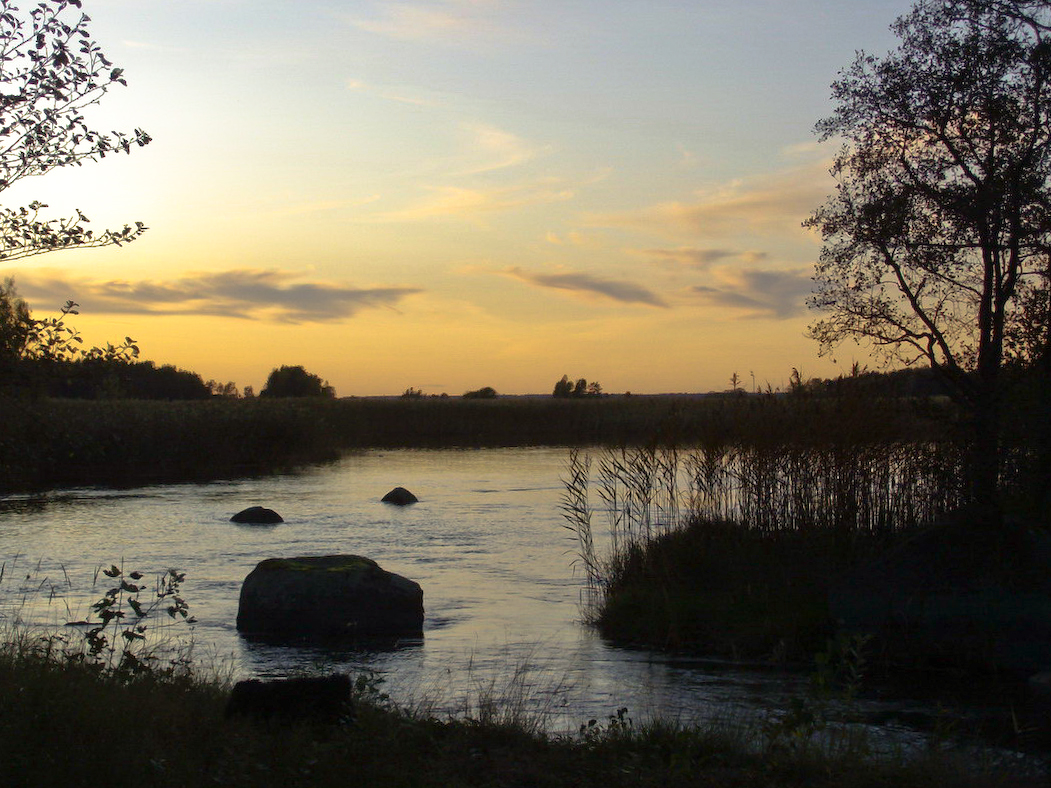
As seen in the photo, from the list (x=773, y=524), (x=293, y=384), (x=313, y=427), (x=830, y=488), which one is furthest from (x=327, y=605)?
(x=293, y=384)

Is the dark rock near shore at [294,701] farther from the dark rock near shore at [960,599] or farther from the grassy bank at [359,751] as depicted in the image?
the dark rock near shore at [960,599]

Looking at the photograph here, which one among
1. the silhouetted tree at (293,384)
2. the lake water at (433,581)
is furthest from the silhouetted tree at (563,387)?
the lake water at (433,581)

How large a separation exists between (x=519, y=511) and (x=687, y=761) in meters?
17.1

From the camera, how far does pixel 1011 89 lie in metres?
13.6

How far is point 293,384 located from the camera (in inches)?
2977

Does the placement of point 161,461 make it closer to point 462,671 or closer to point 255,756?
point 462,671

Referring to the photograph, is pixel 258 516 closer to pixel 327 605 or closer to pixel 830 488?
pixel 327 605

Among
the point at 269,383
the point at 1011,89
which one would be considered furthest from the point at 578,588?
the point at 269,383

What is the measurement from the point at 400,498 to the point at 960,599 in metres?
16.2

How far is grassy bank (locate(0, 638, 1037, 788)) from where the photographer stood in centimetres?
545

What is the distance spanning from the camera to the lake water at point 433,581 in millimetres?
8656

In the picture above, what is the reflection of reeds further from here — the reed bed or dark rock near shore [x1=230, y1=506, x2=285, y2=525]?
dark rock near shore [x1=230, y1=506, x2=285, y2=525]

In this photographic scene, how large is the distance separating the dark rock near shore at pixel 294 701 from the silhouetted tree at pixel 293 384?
229 ft

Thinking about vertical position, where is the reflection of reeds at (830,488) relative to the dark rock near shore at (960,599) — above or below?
above
